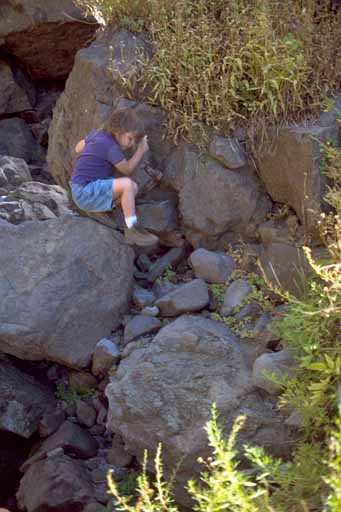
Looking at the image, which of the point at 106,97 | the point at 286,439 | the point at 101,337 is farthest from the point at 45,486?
the point at 106,97

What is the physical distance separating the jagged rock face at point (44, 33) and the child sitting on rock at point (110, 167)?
264 cm

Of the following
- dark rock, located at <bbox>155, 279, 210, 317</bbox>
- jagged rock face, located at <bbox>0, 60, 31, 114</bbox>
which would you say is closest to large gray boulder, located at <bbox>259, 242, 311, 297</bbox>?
dark rock, located at <bbox>155, 279, 210, 317</bbox>

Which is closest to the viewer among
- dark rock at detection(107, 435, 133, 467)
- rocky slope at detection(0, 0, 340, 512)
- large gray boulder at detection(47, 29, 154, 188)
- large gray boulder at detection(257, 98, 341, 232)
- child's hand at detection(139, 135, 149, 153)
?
rocky slope at detection(0, 0, 340, 512)

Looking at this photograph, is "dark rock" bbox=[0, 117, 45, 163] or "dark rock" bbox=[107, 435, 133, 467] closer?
"dark rock" bbox=[107, 435, 133, 467]

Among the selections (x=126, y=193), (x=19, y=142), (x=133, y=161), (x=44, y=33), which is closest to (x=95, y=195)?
(x=126, y=193)

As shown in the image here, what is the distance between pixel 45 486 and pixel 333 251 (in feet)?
7.34

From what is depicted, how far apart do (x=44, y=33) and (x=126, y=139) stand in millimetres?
3331

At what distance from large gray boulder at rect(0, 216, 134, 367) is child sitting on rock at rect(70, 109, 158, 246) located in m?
0.21

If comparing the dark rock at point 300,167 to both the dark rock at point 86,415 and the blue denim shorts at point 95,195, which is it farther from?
the dark rock at point 86,415

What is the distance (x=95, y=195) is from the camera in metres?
5.14

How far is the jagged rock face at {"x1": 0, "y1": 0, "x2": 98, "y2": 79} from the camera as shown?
768cm

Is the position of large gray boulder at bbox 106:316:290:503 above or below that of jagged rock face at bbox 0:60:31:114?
below

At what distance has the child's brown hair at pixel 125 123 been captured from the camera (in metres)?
5.03

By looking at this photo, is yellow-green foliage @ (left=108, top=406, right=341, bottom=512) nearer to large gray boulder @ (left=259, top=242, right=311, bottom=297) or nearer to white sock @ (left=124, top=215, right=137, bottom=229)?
large gray boulder @ (left=259, top=242, right=311, bottom=297)
